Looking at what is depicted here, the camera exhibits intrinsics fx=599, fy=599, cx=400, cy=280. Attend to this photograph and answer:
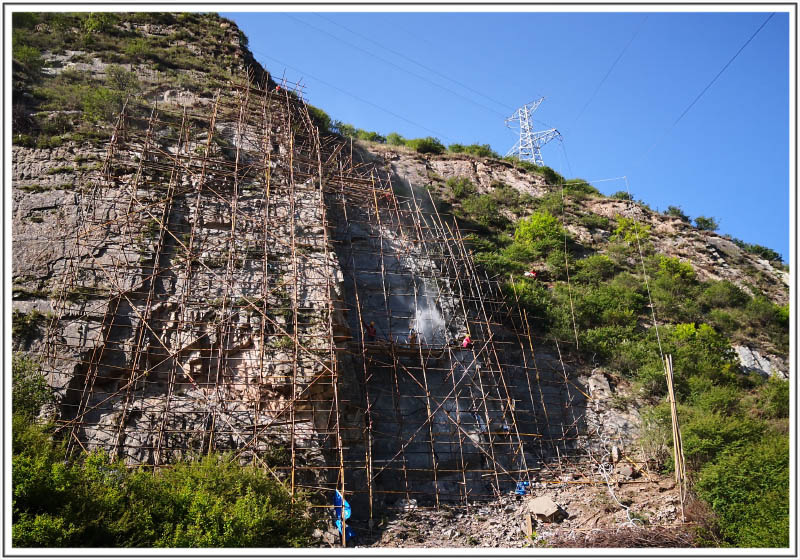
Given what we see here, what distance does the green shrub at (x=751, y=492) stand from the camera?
1193 cm

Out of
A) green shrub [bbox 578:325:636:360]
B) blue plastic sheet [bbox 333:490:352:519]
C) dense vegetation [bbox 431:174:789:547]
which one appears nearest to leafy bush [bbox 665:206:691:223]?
dense vegetation [bbox 431:174:789:547]

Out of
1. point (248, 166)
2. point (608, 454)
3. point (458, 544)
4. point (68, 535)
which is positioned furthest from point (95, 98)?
point (608, 454)

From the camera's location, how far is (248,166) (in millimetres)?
17281

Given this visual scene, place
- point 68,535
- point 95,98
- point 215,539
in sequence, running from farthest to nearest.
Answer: point 95,98, point 215,539, point 68,535

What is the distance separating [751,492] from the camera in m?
12.7

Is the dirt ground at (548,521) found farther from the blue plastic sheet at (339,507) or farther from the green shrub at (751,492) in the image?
the green shrub at (751,492)

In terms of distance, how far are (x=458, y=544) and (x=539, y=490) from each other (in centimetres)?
308

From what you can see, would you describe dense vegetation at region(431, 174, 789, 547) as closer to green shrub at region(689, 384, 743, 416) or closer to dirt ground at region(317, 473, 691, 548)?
green shrub at region(689, 384, 743, 416)

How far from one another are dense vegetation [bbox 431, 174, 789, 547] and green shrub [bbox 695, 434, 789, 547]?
0.02m

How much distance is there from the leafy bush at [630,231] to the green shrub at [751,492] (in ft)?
43.2

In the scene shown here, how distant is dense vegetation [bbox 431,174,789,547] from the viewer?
13156 millimetres

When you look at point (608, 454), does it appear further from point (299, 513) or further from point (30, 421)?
point (30, 421)

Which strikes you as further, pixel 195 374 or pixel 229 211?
pixel 229 211

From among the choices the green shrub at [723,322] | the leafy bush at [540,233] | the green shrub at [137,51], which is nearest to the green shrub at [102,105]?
the green shrub at [137,51]
